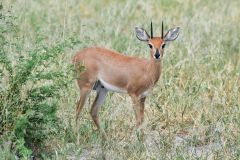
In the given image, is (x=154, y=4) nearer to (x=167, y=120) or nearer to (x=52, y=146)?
(x=167, y=120)

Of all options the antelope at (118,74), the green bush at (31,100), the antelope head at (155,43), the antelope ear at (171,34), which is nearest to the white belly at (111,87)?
the antelope at (118,74)

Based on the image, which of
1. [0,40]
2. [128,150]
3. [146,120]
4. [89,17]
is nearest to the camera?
[128,150]

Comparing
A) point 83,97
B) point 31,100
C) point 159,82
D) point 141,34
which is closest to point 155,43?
point 141,34

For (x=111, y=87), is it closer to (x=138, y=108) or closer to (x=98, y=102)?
(x=98, y=102)

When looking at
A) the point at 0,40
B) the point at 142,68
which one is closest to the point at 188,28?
A: the point at 142,68

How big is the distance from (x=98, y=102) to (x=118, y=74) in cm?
36

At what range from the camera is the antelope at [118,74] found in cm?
843

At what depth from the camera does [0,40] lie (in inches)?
313

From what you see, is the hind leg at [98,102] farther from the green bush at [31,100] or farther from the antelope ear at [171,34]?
the green bush at [31,100]

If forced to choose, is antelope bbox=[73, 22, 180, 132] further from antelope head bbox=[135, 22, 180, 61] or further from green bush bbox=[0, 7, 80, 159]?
green bush bbox=[0, 7, 80, 159]

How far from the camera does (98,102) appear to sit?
866 centimetres

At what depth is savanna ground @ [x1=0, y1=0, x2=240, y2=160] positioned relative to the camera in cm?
750

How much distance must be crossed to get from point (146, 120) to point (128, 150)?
1.25 m

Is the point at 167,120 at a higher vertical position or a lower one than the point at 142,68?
lower
